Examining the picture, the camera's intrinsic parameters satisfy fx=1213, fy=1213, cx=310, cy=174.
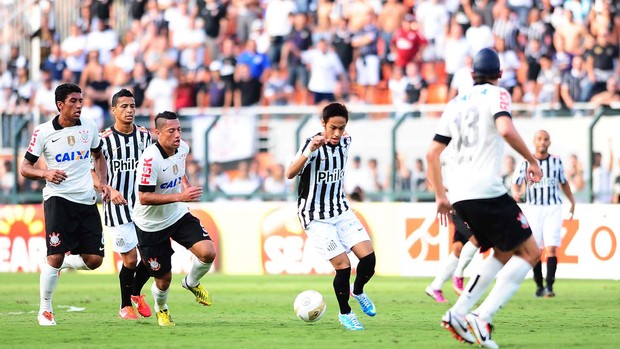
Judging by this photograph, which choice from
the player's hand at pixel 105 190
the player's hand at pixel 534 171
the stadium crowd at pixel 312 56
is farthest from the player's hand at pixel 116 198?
the stadium crowd at pixel 312 56

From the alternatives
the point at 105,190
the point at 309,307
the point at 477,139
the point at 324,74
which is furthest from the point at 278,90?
the point at 477,139

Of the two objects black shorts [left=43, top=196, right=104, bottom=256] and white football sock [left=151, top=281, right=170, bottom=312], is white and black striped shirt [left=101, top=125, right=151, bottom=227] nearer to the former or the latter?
black shorts [left=43, top=196, right=104, bottom=256]

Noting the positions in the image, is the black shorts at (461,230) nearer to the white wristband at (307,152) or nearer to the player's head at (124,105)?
the white wristband at (307,152)

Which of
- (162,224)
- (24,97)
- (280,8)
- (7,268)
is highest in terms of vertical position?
(280,8)

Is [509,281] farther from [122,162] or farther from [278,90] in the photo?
[278,90]

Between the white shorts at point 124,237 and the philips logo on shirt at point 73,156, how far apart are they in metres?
1.23

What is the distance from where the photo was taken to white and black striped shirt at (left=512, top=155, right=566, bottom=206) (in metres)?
16.2

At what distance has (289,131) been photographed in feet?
71.4

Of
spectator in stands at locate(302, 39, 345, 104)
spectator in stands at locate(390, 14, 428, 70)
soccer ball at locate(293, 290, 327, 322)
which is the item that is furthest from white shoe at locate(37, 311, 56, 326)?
spectator in stands at locate(390, 14, 428, 70)

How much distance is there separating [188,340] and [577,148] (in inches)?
423

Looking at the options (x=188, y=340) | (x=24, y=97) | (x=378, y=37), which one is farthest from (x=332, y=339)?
(x=24, y=97)

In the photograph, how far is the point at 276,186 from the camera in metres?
21.5

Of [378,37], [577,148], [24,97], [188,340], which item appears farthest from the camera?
[24,97]

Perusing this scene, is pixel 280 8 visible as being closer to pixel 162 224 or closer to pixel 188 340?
pixel 162 224
